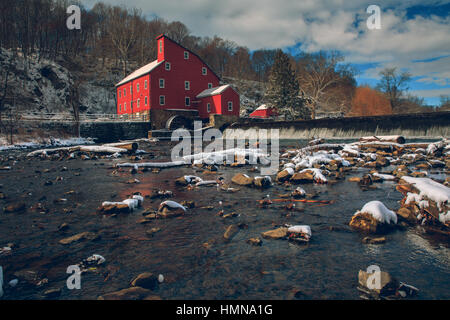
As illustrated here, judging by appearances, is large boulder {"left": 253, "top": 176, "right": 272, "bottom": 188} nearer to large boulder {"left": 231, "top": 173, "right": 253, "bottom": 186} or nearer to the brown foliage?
large boulder {"left": 231, "top": 173, "right": 253, "bottom": 186}

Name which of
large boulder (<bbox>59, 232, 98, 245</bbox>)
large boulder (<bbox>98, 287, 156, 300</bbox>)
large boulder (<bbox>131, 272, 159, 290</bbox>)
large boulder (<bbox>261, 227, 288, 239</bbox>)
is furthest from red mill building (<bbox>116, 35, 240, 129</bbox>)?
large boulder (<bbox>98, 287, 156, 300</bbox>)

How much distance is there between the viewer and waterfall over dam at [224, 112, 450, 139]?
58.4 ft

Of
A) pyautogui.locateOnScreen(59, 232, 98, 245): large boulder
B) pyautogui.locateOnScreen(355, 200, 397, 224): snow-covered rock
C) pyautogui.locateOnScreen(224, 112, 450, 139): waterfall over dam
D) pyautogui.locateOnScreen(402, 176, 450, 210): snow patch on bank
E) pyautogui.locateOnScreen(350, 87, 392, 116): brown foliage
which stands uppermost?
pyautogui.locateOnScreen(350, 87, 392, 116): brown foliage

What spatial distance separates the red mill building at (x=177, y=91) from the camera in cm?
3619

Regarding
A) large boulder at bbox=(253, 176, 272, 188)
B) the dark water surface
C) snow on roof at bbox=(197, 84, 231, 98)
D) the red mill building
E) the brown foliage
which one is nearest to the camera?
the dark water surface

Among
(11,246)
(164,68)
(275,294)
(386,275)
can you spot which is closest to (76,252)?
(11,246)

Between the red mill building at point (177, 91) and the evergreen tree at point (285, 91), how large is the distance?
9076 mm

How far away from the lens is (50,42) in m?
59.6

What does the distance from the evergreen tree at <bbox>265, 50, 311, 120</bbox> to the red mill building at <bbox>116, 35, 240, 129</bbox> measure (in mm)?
9076

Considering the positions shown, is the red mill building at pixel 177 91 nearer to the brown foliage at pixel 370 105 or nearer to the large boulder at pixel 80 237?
the brown foliage at pixel 370 105

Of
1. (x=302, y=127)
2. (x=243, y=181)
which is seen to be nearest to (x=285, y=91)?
(x=302, y=127)

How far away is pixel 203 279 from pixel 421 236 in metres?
4.02

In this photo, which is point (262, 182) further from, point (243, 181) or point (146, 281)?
point (146, 281)
